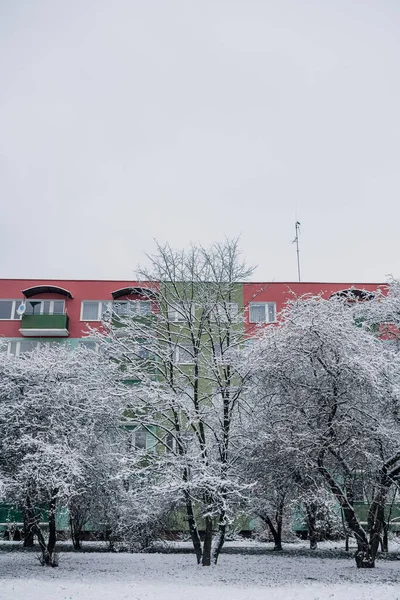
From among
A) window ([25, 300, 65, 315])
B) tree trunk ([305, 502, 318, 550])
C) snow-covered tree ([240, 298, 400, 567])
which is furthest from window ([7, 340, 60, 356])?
snow-covered tree ([240, 298, 400, 567])

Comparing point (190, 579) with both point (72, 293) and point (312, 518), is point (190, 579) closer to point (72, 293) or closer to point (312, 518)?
point (312, 518)

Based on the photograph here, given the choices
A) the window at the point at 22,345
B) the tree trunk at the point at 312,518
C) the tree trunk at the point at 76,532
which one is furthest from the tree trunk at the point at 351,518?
the window at the point at 22,345

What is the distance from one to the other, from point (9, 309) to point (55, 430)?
21.0 m

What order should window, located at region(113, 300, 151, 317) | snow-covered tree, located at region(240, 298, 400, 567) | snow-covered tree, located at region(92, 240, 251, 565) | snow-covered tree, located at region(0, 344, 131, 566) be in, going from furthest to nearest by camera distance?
1. window, located at region(113, 300, 151, 317)
2. snow-covered tree, located at region(92, 240, 251, 565)
3. snow-covered tree, located at region(0, 344, 131, 566)
4. snow-covered tree, located at region(240, 298, 400, 567)

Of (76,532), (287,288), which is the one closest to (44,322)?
(76,532)

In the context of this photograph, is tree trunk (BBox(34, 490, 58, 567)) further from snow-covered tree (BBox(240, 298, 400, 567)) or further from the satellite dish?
the satellite dish

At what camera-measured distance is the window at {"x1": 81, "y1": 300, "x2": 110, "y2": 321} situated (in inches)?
1535

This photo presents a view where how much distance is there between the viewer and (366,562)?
18266 millimetres

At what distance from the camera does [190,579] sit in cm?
1702

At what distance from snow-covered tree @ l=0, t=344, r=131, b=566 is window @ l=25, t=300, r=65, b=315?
16228 millimetres

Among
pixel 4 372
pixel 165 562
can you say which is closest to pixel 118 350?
pixel 4 372

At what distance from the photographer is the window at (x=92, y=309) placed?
39.0m

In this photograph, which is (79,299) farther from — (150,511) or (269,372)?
(269,372)

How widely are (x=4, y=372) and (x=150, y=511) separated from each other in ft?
26.3
